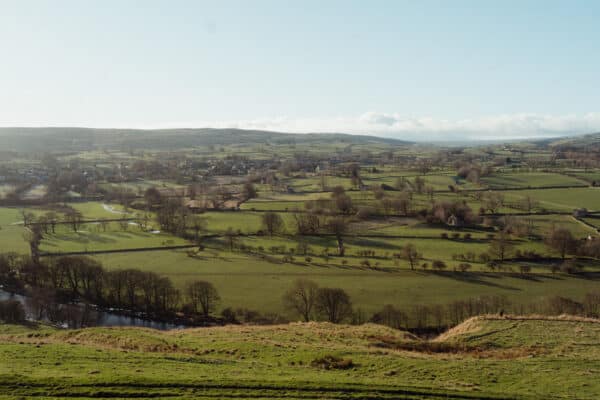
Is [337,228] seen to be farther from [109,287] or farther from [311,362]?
[311,362]

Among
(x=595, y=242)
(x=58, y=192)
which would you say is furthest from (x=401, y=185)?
(x=58, y=192)

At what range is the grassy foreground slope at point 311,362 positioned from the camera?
54.1 feet

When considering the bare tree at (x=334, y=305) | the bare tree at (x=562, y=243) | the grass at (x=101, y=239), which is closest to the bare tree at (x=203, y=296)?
the bare tree at (x=334, y=305)

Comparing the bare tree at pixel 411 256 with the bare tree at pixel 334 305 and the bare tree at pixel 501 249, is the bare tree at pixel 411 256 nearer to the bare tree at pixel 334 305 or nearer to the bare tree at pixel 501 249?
the bare tree at pixel 501 249

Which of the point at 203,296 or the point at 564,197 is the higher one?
the point at 564,197

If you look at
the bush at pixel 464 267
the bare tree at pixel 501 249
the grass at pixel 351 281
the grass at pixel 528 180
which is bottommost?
the grass at pixel 351 281

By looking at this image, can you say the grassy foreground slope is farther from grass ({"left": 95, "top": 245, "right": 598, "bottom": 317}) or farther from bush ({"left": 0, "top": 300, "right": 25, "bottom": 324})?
grass ({"left": 95, "top": 245, "right": 598, "bottom": 317})

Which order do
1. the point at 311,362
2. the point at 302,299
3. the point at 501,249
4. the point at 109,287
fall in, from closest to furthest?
the point at 311,362 < the point at 302,299 < the point at 109,287 < the point at 501,249

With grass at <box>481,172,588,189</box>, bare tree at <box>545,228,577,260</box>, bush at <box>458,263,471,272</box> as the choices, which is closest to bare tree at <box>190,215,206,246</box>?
bush at <box>458,263,471,272</box>

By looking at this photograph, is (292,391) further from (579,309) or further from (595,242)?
(595,242)

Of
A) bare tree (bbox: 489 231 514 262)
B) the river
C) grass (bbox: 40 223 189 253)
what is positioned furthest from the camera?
grass (bbox: 40 223 189 253)

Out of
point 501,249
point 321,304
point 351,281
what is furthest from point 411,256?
point 321,304

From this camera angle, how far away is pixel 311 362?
21547 millimetres

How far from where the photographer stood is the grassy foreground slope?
54.1 ft
